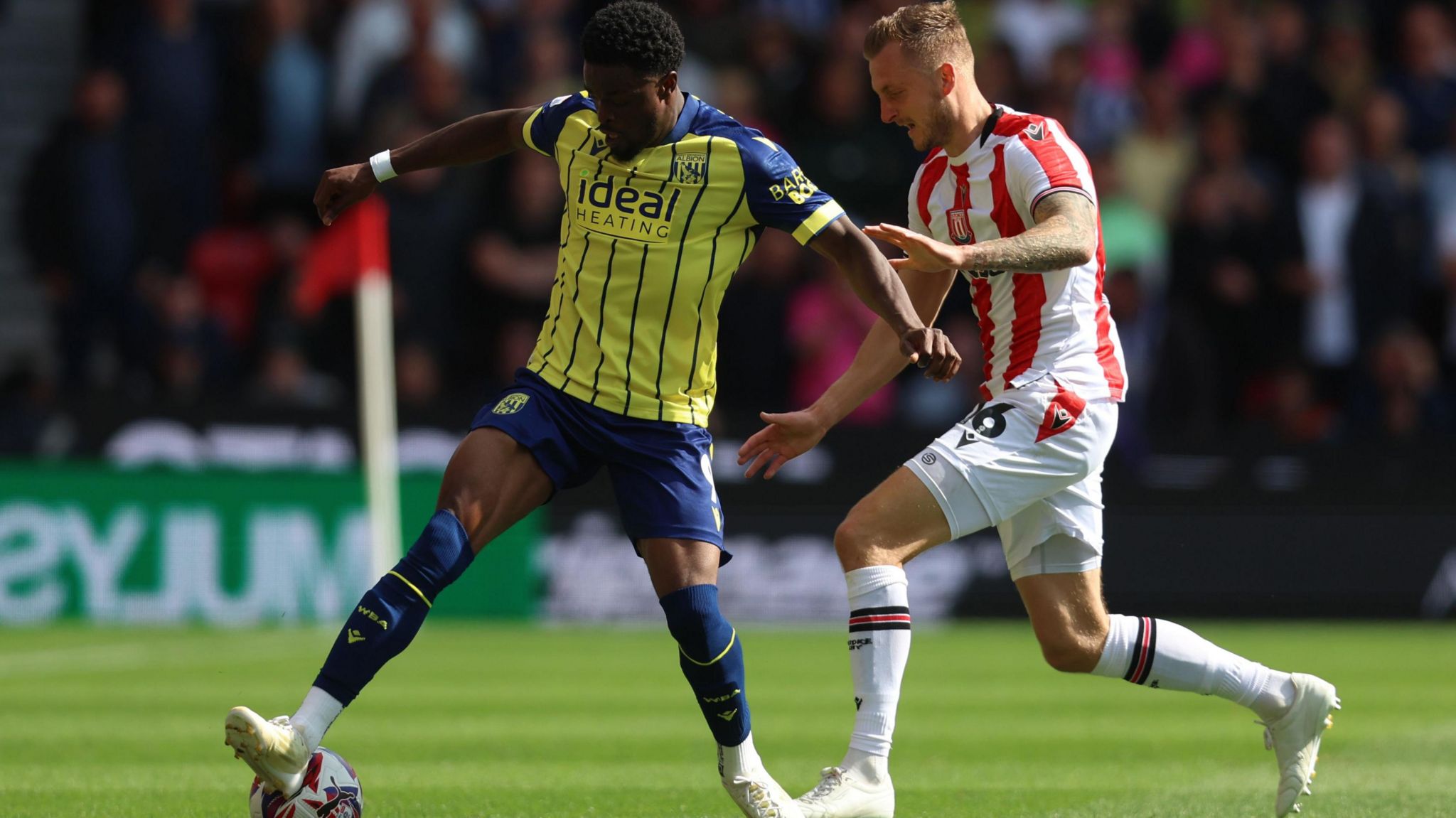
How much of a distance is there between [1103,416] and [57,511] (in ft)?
33.9

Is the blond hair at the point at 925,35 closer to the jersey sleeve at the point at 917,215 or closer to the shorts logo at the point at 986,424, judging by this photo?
the jersey sleeve at the point at 917,215

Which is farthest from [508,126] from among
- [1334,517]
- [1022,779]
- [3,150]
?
[3,150]

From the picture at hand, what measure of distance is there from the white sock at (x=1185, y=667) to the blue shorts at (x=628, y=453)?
146 cm

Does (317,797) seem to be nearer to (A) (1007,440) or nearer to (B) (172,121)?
(A) (1007,440)

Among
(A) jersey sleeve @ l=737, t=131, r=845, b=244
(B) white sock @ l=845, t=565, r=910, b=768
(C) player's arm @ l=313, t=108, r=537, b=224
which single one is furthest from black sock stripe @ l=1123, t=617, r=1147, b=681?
(C) player's arm @ l=313, t=108, r=537, b=224

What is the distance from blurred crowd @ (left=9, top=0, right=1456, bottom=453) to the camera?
15.6 meters

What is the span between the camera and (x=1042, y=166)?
6344 mm

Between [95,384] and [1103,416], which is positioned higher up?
[1103,416]

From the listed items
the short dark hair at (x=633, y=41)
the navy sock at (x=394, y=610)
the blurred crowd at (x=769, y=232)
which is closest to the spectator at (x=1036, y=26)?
the blurred crowd at (x=769, y=232)

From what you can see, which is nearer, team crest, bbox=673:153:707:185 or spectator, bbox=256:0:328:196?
team crest, bbox=673:153:707:185

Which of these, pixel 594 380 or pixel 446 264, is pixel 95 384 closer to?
pixel 446 264

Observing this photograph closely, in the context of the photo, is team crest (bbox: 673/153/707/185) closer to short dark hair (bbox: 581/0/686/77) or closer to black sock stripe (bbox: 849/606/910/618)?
short dark hair (bbox: 581/0/686/77)

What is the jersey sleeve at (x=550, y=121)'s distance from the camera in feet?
20.7

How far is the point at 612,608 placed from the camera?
1535 cm
